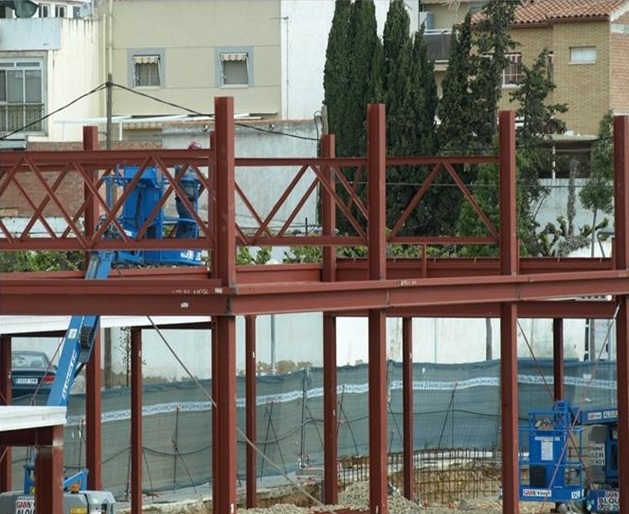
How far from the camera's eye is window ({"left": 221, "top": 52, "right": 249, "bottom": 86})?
69.7 meters

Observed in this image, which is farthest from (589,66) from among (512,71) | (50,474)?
(50,474)

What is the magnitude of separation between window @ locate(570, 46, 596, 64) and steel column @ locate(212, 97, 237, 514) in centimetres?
4766

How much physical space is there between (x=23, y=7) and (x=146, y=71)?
7413 millimetres

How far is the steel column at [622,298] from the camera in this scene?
27.8 meters

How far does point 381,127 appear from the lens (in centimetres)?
2408

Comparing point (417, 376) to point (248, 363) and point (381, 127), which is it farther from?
point (381, 127)

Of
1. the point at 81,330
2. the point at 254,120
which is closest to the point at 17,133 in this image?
the point at 254,120

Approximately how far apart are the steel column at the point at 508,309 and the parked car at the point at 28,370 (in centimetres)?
1240

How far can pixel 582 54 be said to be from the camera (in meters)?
68.0

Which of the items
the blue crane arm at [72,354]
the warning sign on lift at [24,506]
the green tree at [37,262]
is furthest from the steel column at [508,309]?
the green tree at [37,262]

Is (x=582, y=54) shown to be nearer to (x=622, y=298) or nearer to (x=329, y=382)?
(x=329, y=382)

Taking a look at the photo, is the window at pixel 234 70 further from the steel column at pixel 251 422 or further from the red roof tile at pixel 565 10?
the steel column at pixel 251 422

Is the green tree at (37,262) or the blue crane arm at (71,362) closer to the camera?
the blue crane arm at (71,362)

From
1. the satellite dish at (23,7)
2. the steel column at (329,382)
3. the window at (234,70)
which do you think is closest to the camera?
the steel column at (329,382)
